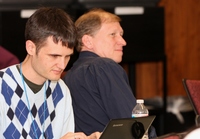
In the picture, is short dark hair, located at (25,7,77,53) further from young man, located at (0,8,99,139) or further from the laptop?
the laptop

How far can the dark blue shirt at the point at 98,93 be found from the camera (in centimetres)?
328

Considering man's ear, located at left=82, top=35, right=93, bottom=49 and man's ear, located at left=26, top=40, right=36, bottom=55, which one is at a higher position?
Answer: man's ear, located at left=26, top=40, right=36, bottom=55

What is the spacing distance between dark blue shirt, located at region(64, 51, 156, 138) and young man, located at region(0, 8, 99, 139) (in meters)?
0.42

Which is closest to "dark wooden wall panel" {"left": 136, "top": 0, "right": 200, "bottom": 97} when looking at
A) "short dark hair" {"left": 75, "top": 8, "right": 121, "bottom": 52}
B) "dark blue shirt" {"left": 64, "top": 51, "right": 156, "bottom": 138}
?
"short dark hair" {"left": 75, "top": 8, "right": 121, "bottom": 52}

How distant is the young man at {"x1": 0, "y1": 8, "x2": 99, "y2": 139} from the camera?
2.87 m

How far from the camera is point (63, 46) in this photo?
291cm

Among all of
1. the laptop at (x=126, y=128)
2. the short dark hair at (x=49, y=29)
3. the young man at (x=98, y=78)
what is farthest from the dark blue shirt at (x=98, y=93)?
the laptop at (x=126, y=128)

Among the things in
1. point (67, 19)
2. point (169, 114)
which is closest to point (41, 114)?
point (67, 19)

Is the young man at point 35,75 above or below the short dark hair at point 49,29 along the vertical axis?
below

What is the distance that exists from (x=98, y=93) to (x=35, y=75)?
1.73 ft

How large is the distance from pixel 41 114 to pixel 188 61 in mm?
4247

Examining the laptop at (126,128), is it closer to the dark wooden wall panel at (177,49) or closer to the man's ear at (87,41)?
the man's ear at (87,41)

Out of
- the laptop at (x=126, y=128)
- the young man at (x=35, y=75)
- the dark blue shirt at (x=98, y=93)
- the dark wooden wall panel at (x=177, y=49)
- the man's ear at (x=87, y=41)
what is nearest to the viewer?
the laptop at (x=126, y=128)

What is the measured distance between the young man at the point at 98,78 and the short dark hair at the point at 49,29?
0.45m
